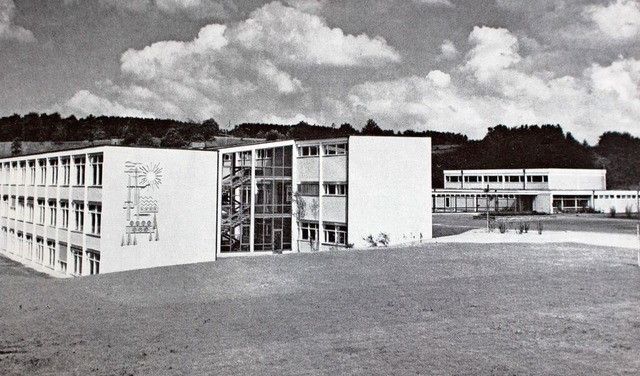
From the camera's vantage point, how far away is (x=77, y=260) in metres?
24.7

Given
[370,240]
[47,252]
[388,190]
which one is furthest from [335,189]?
[47,252]

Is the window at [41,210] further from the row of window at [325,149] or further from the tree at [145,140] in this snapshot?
the row of window at [325,149]

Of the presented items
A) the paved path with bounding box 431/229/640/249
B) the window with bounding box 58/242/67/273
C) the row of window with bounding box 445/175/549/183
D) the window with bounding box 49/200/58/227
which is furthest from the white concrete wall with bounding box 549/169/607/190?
the window with bounding box 49/200/58/227

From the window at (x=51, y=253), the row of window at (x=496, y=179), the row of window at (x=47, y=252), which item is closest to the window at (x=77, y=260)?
the row of window at (x=47, y=252)

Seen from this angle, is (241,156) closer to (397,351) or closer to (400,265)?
(400,265)

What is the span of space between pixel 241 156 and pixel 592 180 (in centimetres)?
3795

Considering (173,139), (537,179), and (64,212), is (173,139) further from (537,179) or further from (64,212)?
(537,179)

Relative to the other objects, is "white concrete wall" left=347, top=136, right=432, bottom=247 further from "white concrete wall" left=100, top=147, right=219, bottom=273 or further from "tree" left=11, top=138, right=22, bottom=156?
"tree" left=11, top=138, right=22, bottom=156

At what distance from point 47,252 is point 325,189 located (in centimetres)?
1561

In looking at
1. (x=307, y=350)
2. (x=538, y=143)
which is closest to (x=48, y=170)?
(x=307, y=350)

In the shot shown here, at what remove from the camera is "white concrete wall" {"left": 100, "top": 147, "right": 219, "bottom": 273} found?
22.3 m

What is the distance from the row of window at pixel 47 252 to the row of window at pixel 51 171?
10.7 ft

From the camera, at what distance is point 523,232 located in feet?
90.9

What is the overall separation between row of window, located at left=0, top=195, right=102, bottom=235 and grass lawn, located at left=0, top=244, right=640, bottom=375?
6.96 meters
